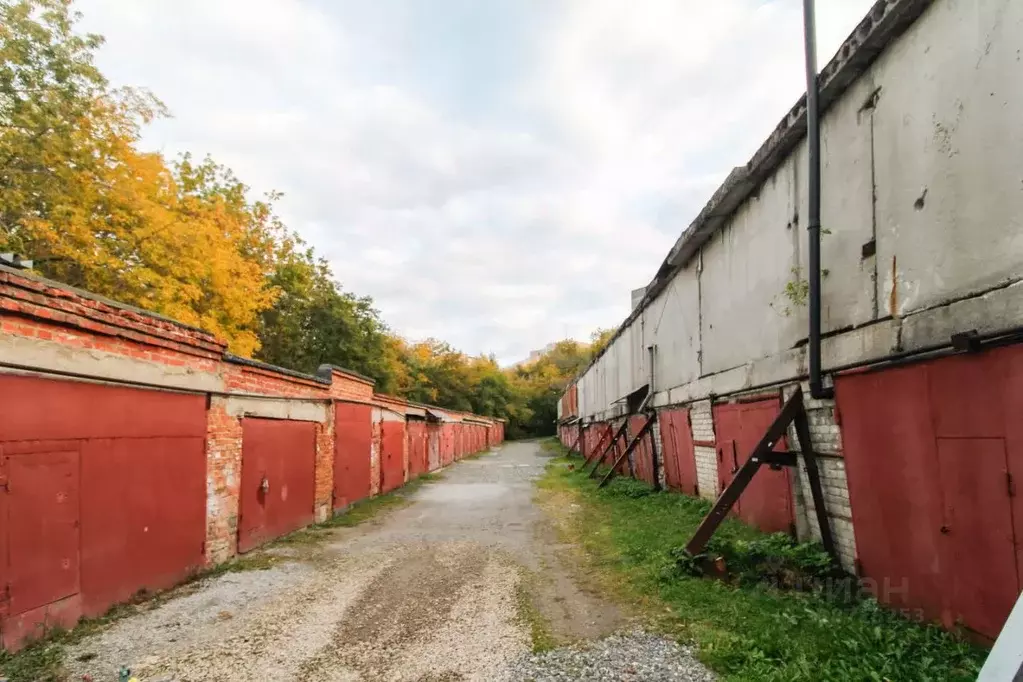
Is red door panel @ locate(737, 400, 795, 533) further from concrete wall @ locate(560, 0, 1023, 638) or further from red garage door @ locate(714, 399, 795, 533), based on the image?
concrete wall @ locate(560, 0, 1023, 638)

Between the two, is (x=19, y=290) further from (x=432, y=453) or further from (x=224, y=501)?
(x=432, y=453)

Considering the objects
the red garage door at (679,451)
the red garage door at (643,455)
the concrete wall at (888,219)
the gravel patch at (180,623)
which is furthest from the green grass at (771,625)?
the red garage door at (643,455)

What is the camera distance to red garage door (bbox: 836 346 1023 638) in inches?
141

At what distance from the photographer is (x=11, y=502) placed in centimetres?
440

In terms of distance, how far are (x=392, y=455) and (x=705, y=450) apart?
9570 millimetres

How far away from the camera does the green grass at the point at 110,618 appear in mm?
4062

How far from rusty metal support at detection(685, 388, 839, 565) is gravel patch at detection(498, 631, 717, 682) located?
1.77 metres

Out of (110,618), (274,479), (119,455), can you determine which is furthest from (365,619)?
(274,479)

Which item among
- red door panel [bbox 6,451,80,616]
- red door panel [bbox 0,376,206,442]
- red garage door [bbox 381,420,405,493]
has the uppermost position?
red door panel [bbox 0,376,206,442]

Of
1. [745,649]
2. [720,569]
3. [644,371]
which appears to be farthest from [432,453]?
[745,649]

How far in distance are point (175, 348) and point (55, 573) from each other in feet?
8.01

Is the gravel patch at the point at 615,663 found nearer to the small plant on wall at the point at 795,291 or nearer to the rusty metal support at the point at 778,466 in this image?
the rusty metal support at the point at 778,466

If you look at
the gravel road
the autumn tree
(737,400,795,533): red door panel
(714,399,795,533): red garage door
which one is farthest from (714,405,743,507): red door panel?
the autumn tree

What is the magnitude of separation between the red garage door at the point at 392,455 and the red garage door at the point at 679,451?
288 inches
